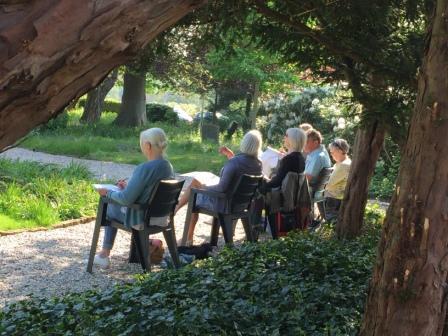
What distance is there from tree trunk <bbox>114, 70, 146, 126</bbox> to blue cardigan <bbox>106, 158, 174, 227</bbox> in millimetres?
19532

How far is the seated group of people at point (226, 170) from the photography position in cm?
684

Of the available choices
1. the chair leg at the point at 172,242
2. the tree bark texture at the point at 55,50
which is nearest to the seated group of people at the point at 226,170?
the chair leg at the point at 172,242

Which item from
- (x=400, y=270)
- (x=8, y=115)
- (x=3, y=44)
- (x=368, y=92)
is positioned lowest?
(x=400, y=270)

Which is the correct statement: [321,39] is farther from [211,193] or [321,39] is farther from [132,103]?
[132,103]

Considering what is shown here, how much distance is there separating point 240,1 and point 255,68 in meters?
16.6

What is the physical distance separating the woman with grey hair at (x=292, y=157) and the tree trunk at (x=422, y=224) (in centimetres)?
553

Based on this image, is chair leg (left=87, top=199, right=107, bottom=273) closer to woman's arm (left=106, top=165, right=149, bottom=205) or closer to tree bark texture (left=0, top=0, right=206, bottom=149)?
woman's arm (left=106, top=165, right=149, bottom=205)

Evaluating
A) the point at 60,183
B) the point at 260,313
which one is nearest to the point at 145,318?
the point at 260,313

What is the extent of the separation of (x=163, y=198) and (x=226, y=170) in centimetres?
129

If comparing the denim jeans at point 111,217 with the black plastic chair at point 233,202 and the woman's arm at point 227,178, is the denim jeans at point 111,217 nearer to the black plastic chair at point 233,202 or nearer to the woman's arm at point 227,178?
the black plastic chair at point 233,202

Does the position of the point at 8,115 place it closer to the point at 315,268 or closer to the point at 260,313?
the point at 260,313

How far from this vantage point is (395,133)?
5.81 m

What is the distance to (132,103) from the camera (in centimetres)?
2664

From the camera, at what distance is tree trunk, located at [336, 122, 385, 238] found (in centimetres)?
822
